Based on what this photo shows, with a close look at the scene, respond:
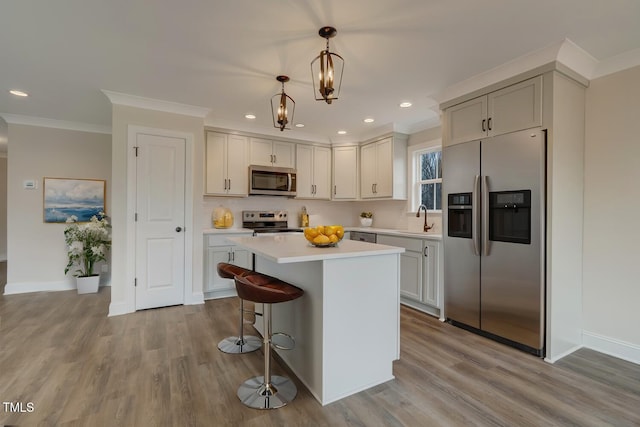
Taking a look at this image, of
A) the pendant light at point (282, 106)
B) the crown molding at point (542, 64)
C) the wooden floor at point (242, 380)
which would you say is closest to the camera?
the wooden floor at point (242, 380)

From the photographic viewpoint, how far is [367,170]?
4980 millimetres

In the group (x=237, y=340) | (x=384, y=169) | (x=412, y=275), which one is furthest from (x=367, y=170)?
(x=237, y=340)

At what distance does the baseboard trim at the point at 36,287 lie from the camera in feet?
14.1

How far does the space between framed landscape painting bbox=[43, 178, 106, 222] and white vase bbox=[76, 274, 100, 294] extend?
0.93m

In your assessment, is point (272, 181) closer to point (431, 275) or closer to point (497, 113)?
point (431, 275)

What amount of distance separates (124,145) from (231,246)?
5.63 feet

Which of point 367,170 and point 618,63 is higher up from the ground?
point 618,63

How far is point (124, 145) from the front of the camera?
3.47 m

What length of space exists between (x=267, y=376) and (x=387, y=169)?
341 cm

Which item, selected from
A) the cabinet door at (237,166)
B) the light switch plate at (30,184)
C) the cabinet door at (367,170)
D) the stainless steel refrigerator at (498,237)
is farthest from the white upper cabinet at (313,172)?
the light switch plate at (30,184)

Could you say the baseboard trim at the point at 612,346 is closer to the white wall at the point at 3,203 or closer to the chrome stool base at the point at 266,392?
the chrome stool base at the point at 266,392

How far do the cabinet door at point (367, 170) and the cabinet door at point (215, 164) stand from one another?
2.18 m

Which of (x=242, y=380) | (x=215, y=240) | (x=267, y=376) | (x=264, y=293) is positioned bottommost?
(x=242, y=380)

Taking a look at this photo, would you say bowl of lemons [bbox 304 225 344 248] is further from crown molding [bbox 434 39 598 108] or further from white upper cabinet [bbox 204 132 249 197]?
white upper cabinet [bbox 204 132 249 197]
